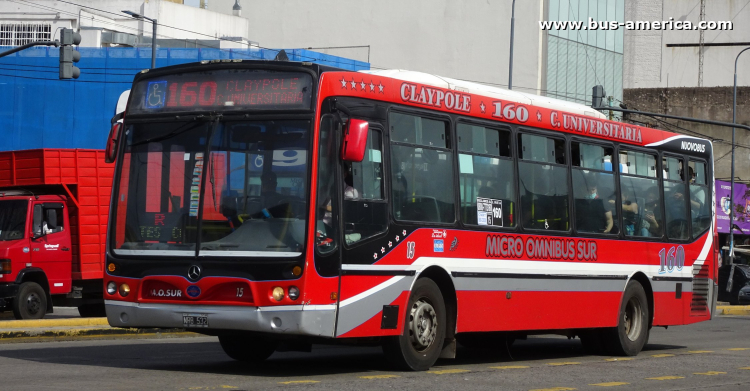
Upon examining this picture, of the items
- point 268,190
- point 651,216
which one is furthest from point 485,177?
point 651,216

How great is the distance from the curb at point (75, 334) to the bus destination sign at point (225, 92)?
5.11 meters

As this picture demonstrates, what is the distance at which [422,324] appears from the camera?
37.5 feet

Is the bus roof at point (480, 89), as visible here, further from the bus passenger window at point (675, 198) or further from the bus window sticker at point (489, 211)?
the bus passenger window at point (675, 198)

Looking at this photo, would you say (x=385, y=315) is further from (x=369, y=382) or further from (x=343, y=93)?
(x=343, y=93)

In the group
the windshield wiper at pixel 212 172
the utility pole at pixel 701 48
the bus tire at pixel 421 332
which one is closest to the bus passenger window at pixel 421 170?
the bus tire at pixel 421 332

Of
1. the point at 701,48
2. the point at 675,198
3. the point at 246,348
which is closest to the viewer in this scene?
the point at 246,348

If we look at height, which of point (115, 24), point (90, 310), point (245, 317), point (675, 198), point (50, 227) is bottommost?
point (90, 310)

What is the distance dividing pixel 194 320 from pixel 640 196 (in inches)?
300

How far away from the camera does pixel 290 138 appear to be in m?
10.4

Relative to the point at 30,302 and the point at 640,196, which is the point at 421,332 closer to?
the point at 640,196

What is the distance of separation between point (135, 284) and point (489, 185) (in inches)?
164

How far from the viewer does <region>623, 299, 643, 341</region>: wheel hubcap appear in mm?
15250

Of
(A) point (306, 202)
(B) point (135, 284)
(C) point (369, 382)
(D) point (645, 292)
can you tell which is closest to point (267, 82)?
(A) point (306, 202)

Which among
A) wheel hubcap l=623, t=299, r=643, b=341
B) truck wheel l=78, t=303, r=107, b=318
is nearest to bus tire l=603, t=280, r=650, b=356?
wheel hubcap l=623, t=299, r=643, b=341
